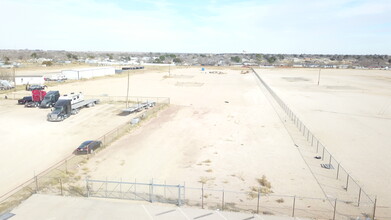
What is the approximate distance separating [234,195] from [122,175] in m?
8.80

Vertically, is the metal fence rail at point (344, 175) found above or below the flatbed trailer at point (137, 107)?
below

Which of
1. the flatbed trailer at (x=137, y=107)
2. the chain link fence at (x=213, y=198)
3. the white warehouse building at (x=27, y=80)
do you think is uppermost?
the white warehouse building at (x=27, y=80)

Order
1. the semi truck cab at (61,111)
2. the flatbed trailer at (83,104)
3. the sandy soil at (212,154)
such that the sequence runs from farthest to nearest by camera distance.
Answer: the flatbed trailer at (83,104) → the semi truck cab at (61,111) → the sandy soil at (212,154)

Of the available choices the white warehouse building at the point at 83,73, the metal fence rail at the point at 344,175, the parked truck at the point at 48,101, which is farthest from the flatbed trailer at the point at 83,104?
the white warehouse building at the point at 83,73

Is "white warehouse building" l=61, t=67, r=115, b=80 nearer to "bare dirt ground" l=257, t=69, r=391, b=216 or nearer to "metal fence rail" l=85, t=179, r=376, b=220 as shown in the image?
"bare dirt ground" l=257, t=69, r=391, b=216

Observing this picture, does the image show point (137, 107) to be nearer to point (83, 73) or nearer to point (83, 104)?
point (83, 104)

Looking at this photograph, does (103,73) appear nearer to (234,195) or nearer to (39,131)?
(39,131)

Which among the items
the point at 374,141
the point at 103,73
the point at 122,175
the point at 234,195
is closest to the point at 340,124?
the point at 374,141

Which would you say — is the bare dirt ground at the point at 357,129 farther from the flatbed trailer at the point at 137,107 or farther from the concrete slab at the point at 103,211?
the flatbed trailer at the point at 137,107

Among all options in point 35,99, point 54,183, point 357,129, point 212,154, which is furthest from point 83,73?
point 357,129

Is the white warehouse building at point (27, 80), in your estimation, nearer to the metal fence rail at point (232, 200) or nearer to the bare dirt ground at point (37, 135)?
the bare dirt ground at point (37, 135)

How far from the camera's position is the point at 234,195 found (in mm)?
19312

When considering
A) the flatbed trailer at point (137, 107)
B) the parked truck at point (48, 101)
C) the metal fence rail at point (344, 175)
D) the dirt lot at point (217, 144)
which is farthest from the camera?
the parked truck at point (48, 101)

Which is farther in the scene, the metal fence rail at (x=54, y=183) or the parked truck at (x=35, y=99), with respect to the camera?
the parked truck at (x=35, y=99)
